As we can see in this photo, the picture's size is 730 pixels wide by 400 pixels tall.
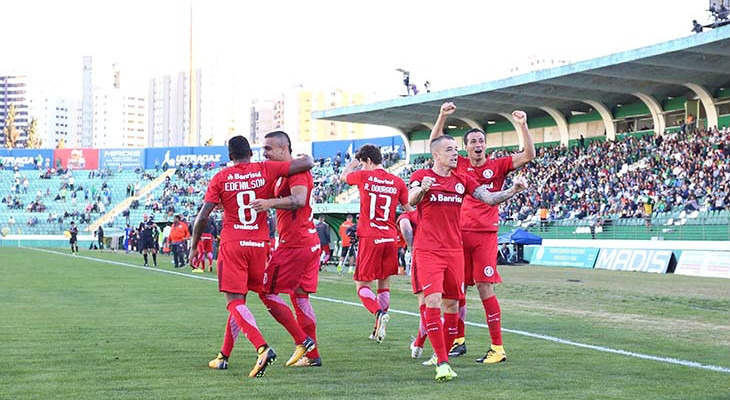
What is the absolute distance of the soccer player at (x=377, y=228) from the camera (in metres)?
11.8

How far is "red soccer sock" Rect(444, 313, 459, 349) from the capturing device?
947 cm

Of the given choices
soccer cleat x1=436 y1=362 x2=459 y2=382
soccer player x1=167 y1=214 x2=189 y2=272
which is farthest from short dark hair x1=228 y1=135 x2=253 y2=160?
soccer player x1=167 y1=214 x2=189 y2=272

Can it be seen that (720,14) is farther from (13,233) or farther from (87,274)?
(13,233)

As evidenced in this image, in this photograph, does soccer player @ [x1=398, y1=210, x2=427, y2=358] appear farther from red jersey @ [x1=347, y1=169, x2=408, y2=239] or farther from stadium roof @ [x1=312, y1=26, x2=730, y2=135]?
stadium roof @ [x1=312, y1=26, x2=730, y2=135]

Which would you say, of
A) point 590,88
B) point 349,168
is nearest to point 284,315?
point 349,168

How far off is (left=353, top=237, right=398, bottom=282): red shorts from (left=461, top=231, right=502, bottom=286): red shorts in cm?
223

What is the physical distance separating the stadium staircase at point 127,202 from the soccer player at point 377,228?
6832 centimetres

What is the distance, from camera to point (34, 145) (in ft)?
497

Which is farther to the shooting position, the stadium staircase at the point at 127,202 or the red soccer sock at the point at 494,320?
the stadium staircase at the point at 127,202

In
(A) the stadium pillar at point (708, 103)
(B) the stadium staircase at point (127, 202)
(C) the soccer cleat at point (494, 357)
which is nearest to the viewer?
(C) the soccer cleat at point (494, 357)

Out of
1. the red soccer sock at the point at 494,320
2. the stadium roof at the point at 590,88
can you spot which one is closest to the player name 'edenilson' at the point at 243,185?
the red soccer sock at the point at 494,320

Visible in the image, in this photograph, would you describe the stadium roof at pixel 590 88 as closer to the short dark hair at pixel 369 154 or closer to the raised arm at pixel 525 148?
the short dark hair at pixel 369 154

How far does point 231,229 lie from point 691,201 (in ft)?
104

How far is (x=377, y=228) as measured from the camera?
12094 millimetres
